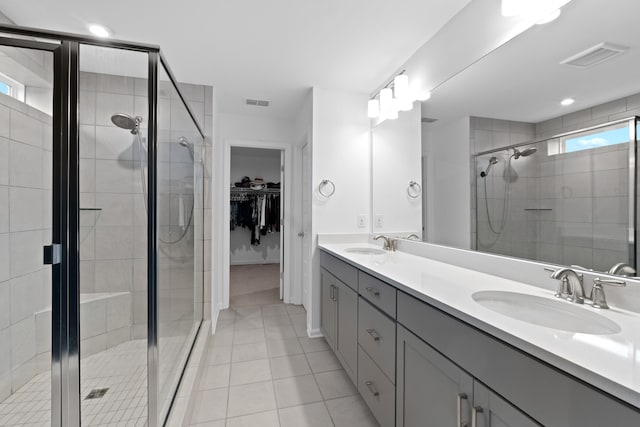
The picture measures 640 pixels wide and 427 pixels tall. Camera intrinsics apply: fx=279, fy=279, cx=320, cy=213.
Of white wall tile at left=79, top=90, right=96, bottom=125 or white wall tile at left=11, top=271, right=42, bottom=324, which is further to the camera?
white wall tile at left=11, top=271, right=42, bottom=324

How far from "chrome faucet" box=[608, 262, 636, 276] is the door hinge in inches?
84.6

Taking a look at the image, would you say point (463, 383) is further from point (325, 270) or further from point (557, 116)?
point (325, 270)

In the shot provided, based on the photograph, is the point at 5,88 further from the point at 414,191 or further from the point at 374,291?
the point at 414,191

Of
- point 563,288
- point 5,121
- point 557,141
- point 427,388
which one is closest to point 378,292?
point 427,388

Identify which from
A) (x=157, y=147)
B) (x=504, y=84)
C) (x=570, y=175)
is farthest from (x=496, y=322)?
(x=157, y=147)

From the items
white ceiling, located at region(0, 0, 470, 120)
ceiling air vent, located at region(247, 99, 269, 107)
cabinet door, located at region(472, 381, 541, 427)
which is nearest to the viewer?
cabinet door, located at region(472, 381, 541, 427)

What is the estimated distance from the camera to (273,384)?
6.19 ft

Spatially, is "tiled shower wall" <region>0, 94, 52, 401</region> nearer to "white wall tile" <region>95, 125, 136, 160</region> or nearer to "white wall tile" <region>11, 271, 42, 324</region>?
"white wall tile" <region>11, 271, 42, 324</region>

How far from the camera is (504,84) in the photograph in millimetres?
1429

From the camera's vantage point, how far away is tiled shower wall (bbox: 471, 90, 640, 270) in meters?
0.95

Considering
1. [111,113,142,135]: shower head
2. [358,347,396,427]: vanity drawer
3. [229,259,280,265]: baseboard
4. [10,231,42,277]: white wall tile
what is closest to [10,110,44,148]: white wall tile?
[111,113,142,135]: shower head

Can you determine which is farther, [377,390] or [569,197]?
[377,390]

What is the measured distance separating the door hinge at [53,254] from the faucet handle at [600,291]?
205 cm

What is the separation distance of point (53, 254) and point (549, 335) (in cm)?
179
